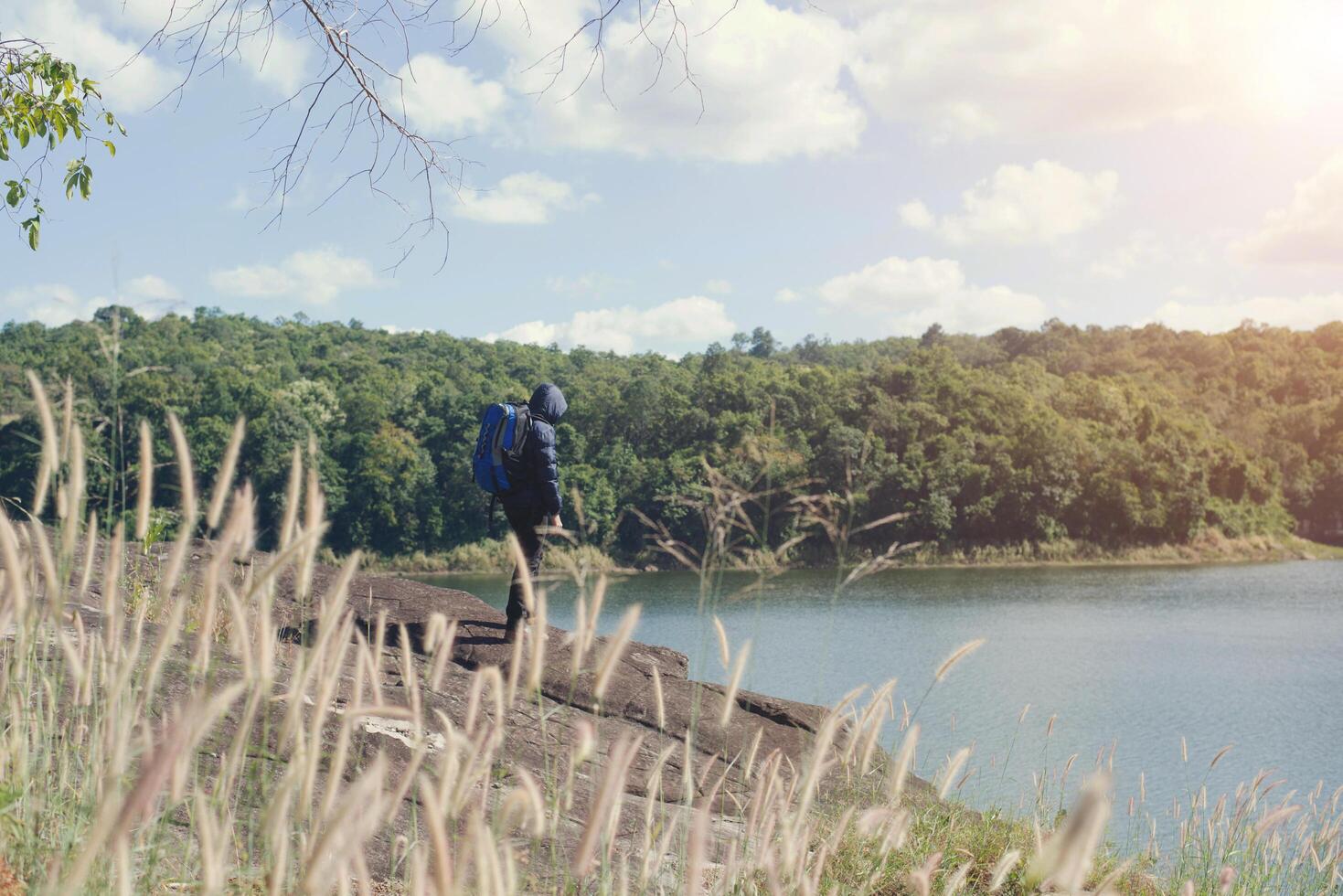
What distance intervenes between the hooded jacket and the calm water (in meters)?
1.24

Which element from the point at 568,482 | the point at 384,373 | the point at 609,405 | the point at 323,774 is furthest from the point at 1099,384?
the point at 323,774

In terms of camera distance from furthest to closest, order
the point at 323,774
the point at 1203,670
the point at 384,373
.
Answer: the point at 384,373 < the point at 1203,670 < the point at 323,774

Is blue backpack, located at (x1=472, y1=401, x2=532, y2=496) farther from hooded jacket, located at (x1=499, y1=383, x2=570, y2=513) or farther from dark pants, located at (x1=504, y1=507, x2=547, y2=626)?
dark pants, located at (x1=504, y1=507, x2=547, y2=626)

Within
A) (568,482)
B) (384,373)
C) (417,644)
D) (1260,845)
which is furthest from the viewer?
(384,373)

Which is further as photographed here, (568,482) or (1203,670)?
(568,482)

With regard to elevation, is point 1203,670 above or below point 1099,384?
below

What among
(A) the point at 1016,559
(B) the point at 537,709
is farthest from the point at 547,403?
(A) the point at 1016,559

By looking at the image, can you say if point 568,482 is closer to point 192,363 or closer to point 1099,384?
point 192,363

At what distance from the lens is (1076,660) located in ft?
63.7

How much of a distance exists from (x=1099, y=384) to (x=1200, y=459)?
278 inches

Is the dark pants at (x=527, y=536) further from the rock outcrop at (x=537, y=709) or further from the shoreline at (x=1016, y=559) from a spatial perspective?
the shoreline at (x=1016, y=559)

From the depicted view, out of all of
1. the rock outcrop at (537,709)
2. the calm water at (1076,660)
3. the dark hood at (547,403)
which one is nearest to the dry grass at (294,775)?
the rock outcrop at (537,709)

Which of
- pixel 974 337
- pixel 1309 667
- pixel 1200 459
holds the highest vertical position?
pixel 974 337

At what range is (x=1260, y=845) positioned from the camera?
205 inches
